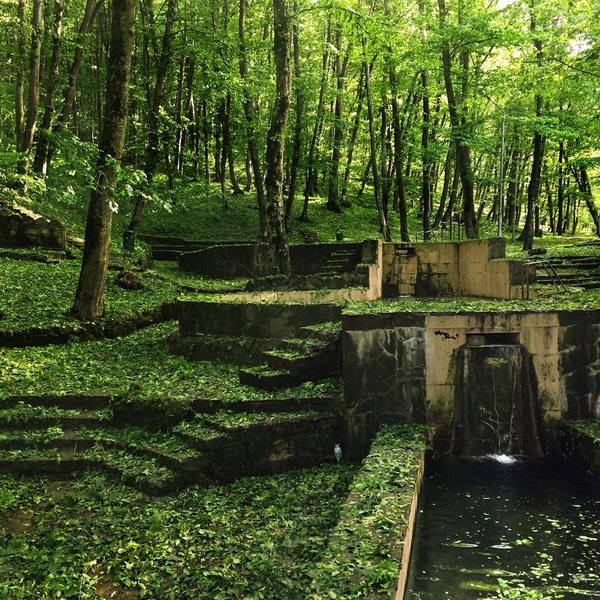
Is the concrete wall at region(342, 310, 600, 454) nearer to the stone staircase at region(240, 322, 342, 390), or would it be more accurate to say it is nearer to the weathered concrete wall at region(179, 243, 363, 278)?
the stone staircase at region(240, 322, 342, 390)

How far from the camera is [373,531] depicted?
521 centimetres

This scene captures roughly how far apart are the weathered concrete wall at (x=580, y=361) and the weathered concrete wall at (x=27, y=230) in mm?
15008

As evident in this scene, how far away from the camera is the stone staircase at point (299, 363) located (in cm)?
912

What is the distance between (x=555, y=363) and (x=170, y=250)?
18531mm

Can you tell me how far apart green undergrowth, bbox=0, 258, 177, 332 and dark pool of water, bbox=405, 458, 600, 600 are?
28.6 feet

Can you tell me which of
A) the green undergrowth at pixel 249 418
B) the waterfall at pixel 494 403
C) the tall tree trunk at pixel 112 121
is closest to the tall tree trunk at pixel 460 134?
the tall tree trunk at pixel 112 121

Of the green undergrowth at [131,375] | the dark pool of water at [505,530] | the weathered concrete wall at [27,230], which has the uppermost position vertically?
the weathered concrete wall at [27,230]

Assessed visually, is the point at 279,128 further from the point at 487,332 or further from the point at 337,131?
the point at 337,131

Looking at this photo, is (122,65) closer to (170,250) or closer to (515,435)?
(515,435)

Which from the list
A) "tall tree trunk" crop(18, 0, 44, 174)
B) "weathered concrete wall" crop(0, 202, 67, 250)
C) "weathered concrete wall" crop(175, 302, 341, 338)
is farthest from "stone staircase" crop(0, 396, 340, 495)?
"tall tree trunk" crop(18, 0, 44, 174)

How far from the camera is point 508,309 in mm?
8992

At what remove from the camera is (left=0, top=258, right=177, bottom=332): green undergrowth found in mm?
12367

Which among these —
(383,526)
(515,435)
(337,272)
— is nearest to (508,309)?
(515,435)

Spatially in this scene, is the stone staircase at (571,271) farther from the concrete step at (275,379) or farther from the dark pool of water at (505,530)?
the concrete step at (275,379)
